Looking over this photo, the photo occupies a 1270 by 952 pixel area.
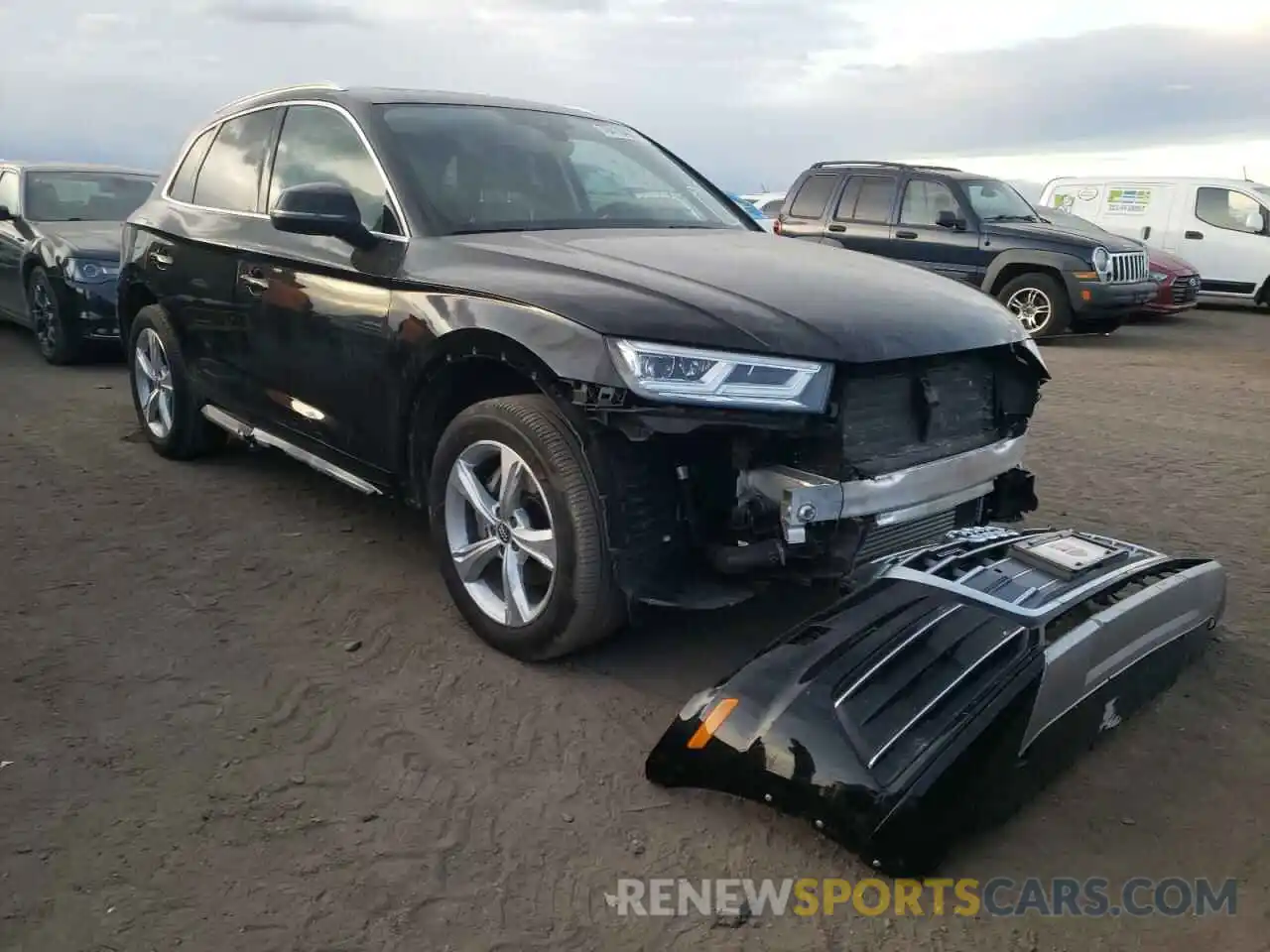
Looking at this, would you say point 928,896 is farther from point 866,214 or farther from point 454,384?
point 866,214

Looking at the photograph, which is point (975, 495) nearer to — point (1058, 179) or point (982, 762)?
point (982, 762)

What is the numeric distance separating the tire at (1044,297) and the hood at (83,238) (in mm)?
8269

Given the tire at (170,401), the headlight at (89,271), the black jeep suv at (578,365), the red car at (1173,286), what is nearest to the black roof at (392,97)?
the black jeep suv at (578,365)

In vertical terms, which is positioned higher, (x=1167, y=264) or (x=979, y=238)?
(x=979, y=238)

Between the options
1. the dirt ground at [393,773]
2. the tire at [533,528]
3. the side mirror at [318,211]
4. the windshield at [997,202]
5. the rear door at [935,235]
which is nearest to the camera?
the dirt ground at [393,773]

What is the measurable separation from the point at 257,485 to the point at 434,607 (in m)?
1.84

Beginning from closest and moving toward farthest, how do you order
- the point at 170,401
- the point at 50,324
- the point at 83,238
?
1. the point at 170,401
2. the point at 83,238
3. the point at 50,324

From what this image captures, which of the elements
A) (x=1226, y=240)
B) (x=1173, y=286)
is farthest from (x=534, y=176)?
(x=1226, y=240)

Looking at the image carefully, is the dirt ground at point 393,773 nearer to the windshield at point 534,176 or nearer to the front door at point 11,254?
the windshield at point 534,176

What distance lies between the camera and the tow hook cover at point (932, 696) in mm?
2369

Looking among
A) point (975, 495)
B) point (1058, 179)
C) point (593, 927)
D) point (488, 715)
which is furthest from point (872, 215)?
point (593, 927)

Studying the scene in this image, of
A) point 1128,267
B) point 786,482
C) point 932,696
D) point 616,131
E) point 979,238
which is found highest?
point 616,131

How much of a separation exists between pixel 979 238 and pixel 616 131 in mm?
7665

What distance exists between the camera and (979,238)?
1140 cm
